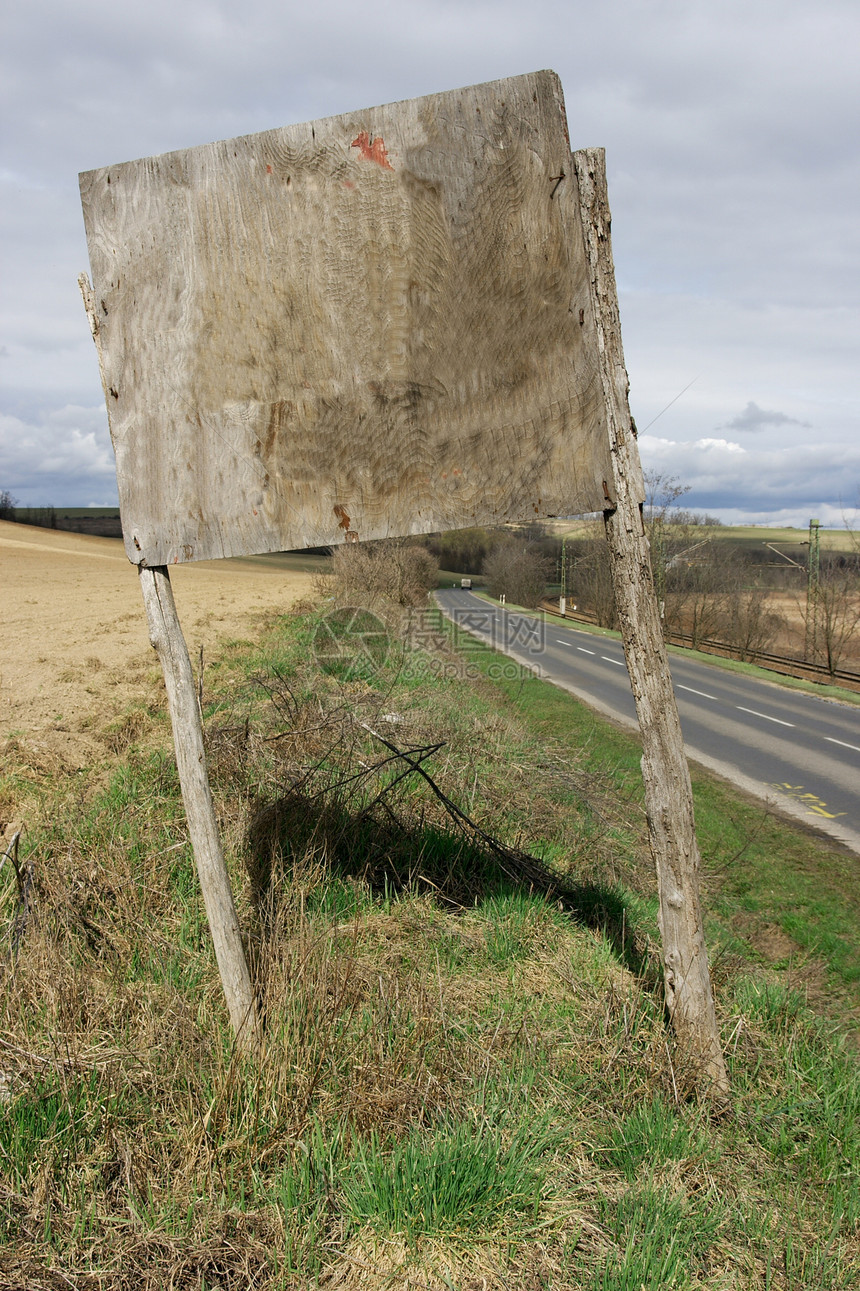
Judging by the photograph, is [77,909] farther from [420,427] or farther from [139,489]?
[420,427]

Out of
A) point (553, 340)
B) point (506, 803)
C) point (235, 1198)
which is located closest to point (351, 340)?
point (553, 340)

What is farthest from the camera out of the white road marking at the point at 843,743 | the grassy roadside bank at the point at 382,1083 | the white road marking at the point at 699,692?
the white road marking at the point at 699,692

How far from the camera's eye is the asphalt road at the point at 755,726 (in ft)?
33.9

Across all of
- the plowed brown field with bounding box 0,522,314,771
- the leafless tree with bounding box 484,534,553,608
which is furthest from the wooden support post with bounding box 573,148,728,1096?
the leafless tree with bounding box 484,534,553,608

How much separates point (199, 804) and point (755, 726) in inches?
574

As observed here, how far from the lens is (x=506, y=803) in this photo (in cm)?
547

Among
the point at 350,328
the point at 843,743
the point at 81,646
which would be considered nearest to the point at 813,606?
the point at 843,743

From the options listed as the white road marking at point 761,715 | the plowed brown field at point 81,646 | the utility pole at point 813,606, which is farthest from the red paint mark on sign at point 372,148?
the utility pole at point 813,606

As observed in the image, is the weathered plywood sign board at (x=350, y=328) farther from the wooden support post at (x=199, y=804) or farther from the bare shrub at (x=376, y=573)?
the bare shrub at (x=376, y=573)

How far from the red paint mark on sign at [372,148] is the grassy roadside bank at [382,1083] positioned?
273 cm

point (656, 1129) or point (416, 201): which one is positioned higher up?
point (416, 201)

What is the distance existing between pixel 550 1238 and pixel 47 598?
77.2ft

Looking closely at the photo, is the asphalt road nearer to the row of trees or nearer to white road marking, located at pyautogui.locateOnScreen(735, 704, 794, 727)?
white road marking, located at pyautogui.locateOnScreen(735, 704, 794, 727)

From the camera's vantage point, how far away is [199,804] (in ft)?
8.45
